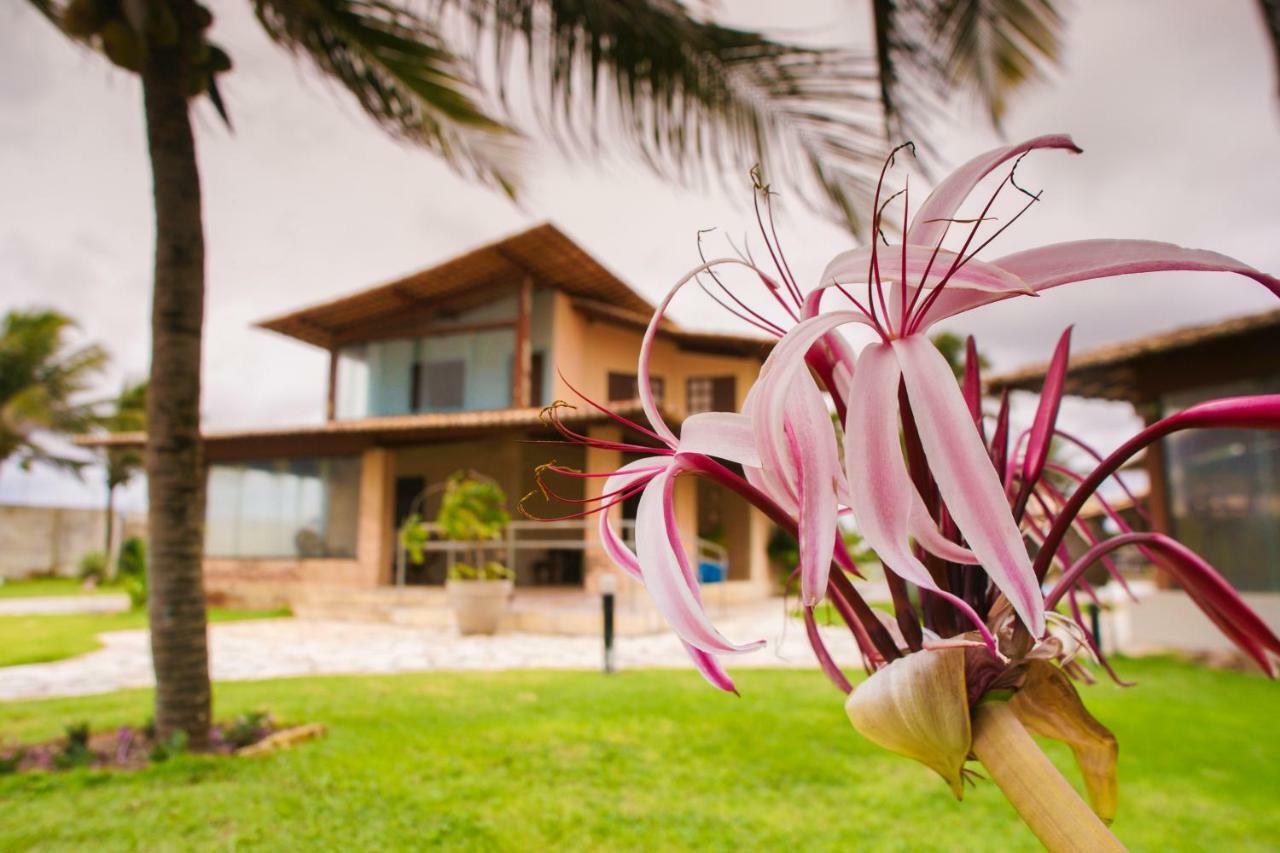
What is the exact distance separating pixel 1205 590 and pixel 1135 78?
8.08 ft

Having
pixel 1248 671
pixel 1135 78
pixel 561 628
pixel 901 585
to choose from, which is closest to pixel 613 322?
pixel 561 628

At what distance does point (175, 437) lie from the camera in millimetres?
3883

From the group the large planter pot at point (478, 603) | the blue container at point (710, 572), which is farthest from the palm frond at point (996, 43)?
the blue container at point (710, 572)

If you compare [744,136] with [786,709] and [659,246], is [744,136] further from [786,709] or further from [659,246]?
[786,709]

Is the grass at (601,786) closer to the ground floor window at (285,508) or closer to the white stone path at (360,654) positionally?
the white stone path at (360,654)

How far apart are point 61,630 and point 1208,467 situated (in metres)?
15.0

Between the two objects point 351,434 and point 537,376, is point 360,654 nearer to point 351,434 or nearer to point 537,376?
point 351,434

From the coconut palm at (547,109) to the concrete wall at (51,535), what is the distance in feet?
82.3

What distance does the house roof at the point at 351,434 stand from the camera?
13.0 meters

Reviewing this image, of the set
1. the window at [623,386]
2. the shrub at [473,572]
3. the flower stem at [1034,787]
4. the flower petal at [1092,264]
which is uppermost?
the window at [623,386]

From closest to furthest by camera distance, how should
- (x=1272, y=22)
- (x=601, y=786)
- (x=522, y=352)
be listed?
(x=1272, y=22), (x=601, y=786), (x=522, y=352)

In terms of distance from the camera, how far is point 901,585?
58cm

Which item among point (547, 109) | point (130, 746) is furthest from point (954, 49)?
point (130, 746)

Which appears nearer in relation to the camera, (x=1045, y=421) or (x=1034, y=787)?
(x=1034, y=787)
